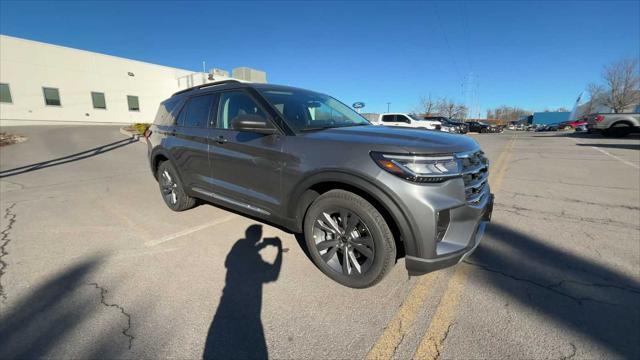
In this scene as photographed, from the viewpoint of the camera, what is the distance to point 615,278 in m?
2.60

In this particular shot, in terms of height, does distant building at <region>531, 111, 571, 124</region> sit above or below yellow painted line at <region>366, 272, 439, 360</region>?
above

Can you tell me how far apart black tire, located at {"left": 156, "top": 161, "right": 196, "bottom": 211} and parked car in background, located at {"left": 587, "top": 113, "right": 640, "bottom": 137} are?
22899 mm

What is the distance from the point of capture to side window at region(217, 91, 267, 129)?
3230 mm

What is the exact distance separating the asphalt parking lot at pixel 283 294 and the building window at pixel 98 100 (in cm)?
2768

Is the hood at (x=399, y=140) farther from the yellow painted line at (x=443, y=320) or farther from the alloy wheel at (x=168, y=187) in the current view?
the alloy wheel at (x=168, y=187)

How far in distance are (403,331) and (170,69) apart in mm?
36776

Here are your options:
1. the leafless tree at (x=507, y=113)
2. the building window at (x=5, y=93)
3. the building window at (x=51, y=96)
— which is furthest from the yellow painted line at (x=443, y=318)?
the leafless tree at (x=507, y=113)

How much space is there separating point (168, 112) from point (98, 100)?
93.1ft

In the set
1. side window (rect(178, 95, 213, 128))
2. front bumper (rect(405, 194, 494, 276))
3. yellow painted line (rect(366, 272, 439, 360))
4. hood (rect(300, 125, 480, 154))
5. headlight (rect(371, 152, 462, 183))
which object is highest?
side window (rect(178, 95, 213, 128))

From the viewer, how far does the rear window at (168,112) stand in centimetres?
444

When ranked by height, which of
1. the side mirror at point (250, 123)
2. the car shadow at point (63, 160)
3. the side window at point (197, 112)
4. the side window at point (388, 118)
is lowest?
the car shadow at point (63, 160)

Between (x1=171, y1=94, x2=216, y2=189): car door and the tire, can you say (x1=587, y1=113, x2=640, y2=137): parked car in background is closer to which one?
the tire

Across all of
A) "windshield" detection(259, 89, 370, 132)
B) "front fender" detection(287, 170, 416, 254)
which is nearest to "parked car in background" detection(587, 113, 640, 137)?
"windshield" detection(259, 89, 370, 132)

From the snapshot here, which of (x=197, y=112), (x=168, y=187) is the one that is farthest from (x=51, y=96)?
(x=197, y=112)
